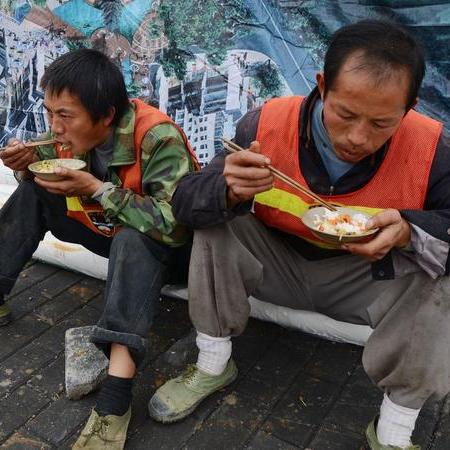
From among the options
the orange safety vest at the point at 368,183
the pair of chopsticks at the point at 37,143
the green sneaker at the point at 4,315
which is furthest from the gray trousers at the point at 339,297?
the green sneaker at the point at 4,315

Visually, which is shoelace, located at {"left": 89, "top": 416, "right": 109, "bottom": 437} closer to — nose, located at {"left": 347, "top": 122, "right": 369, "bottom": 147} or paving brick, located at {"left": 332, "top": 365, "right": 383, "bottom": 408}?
paving brick, located at {"left": 332, "top": 365, "right": 383, "bottom": 408}

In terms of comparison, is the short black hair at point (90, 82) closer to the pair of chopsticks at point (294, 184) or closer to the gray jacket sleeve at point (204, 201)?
the gray jacket sleeve at point (204, 201)

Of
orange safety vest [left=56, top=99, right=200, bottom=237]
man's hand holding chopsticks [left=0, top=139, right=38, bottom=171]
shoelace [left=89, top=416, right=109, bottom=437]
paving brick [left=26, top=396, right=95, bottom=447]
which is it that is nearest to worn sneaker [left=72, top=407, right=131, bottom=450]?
shoelace [left=89, top=416, right=109, bottom=437]

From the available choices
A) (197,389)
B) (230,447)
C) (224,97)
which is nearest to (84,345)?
(197,389)

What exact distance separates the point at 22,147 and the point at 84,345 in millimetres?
918

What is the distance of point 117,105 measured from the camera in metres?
2.35

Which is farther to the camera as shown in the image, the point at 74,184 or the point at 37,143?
the point at 37,143

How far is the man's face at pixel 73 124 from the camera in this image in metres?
2.27

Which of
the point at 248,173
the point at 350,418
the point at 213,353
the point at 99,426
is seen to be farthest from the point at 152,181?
the point at 350,418

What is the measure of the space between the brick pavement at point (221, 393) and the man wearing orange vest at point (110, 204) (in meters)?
0.20

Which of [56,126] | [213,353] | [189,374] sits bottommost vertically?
[189,374]

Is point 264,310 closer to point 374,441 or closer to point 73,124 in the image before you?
point 374,441

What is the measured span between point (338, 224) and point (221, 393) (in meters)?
0.92

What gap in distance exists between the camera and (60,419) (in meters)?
2.14
